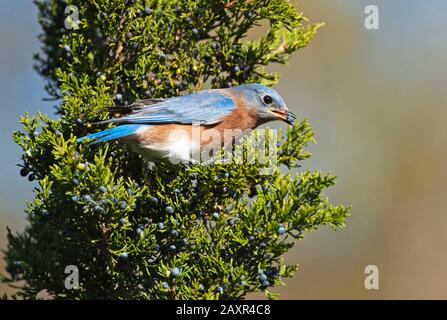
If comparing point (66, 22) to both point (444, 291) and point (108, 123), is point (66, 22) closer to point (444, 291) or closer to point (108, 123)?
point (108, 123)

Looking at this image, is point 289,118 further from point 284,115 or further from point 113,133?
point 113,133

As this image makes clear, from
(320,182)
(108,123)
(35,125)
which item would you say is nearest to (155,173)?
(108,123)

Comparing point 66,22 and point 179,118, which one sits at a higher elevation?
point 66,22

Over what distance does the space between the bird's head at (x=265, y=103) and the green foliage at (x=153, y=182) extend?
61 mm

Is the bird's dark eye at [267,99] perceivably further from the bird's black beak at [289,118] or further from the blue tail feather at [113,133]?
the blue tail feather at [113,133]

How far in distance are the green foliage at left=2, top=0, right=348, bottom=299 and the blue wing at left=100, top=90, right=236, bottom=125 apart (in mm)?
72

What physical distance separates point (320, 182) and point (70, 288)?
1.25 metres

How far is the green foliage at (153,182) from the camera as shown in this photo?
314 cm

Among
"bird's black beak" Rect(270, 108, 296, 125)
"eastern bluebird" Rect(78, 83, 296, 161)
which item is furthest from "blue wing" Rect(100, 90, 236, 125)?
"bird's black beak" Rect(270, 108, 296, 125)

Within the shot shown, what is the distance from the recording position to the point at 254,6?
3.73 meters

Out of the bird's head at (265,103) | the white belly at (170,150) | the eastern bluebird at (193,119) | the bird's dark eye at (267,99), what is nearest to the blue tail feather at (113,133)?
the eastern bluebird at (193,119)

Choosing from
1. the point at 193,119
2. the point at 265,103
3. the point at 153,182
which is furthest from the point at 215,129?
the point at 153,182

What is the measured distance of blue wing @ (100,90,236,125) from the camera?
368 cm

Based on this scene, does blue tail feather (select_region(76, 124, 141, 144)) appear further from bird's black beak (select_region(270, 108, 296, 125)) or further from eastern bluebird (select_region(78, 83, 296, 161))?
bird's black beak (select_region(270, 108, 296, 125))
